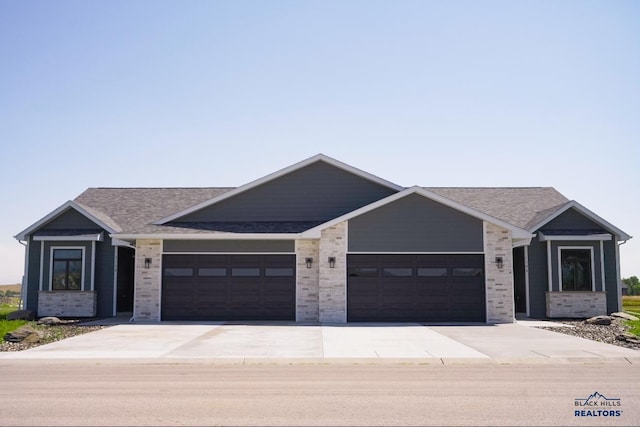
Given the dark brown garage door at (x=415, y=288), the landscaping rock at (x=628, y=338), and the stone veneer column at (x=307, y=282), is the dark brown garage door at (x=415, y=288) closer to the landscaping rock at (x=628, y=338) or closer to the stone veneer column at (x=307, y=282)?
the stone veneer column at (x=307, y=282)

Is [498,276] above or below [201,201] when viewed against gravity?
below

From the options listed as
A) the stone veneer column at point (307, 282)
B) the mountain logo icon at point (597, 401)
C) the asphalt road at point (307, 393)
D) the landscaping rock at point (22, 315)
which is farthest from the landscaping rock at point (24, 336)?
the mountain logo icon at point (597, 401)

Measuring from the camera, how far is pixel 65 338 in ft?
53.9

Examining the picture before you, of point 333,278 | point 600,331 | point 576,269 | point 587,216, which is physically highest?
point 587,216

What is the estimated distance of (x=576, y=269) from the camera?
76.1 ft

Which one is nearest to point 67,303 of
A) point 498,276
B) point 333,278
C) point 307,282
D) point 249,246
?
point 249,246

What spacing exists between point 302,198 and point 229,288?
4693mm

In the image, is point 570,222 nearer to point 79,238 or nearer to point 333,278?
point 333,278

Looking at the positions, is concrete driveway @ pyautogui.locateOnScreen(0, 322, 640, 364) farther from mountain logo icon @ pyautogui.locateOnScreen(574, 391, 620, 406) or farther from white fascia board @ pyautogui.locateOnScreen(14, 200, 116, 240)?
white fascia board @ pyautogui.locateOnScreen(14, 200, 116, 240)

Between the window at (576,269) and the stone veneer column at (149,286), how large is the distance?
1540 cm

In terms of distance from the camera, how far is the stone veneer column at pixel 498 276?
2094cm

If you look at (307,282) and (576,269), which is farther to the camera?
(576,269)

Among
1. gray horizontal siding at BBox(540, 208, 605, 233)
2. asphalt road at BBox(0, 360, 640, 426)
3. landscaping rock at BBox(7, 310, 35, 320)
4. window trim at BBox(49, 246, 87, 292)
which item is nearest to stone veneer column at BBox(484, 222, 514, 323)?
gray horizontal siding at BBox(540, 208, 605, 233)

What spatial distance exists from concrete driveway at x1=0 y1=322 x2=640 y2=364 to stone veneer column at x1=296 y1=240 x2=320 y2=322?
191cm
